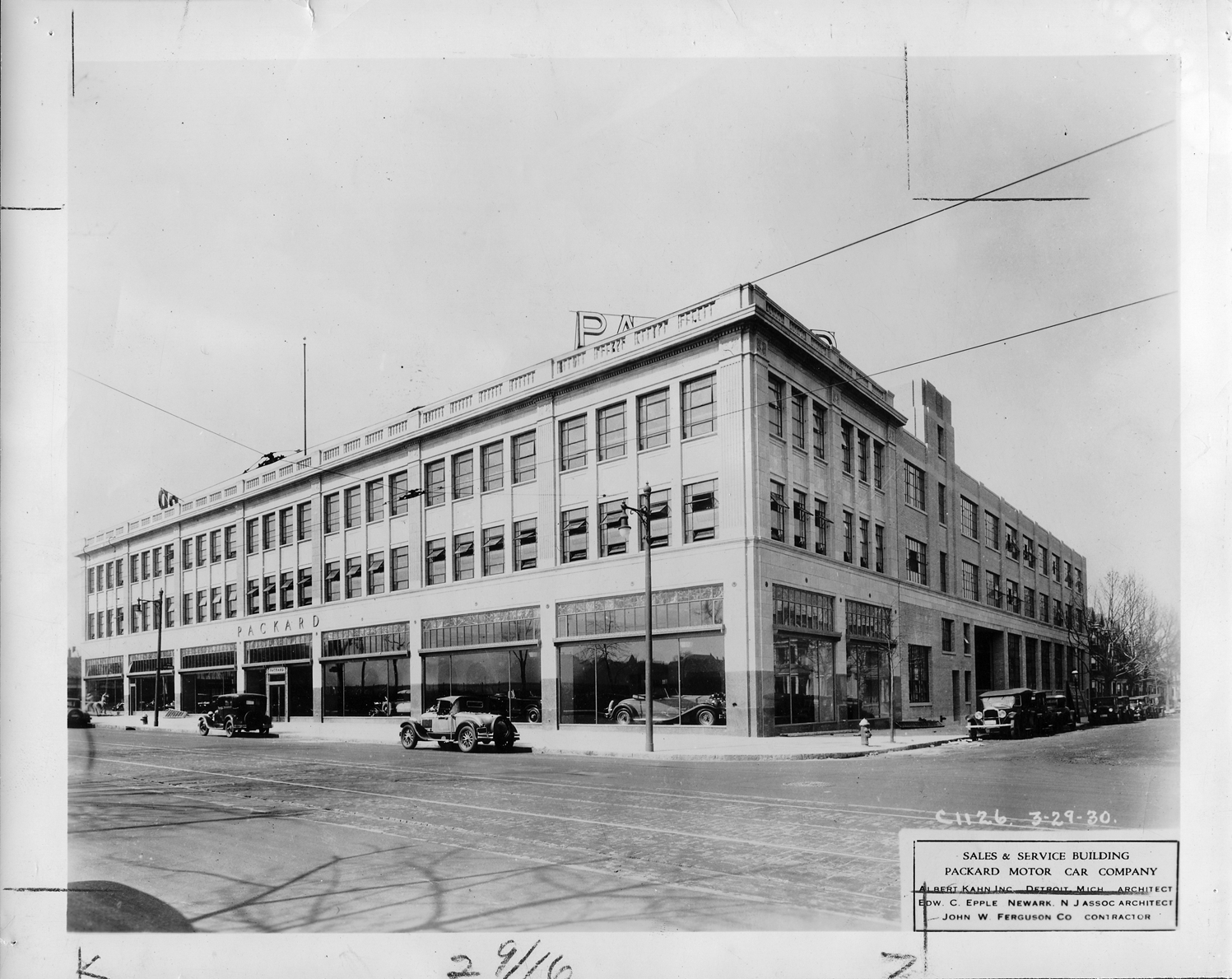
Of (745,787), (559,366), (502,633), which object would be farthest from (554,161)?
(502,633)

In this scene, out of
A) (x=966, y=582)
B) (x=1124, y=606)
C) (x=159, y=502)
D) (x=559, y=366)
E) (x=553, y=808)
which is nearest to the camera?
(x=553, y=808)

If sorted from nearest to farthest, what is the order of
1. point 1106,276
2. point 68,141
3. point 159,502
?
point 68,141 < point 1106,276 < point 159,502

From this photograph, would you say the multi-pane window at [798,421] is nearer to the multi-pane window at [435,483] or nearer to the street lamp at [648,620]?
the street lamp at [648,620]

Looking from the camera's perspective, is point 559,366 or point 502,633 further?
point 502,633

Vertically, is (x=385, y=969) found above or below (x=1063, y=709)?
above

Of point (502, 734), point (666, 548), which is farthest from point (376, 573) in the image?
point (666, 548)

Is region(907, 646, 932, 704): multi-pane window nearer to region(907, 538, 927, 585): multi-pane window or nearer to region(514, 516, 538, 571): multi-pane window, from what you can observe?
region(907, 538, 927, 585): multi-pane window

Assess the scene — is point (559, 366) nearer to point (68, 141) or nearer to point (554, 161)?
point (554, 161)

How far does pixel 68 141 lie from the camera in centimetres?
849

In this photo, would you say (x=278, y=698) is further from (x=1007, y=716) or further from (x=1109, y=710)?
(x=1109, y=710)

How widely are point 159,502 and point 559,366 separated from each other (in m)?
12.9

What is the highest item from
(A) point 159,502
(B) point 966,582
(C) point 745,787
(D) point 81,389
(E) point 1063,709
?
(D) point 81,389

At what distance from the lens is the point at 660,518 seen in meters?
25.9

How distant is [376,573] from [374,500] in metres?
2.91
